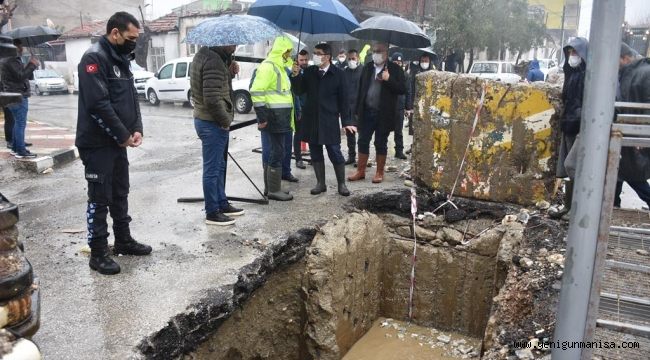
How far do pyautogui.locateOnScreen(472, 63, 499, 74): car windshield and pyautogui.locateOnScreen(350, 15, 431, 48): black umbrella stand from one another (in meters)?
15.7

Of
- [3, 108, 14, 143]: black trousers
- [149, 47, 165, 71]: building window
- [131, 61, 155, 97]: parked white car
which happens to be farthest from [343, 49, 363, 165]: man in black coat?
[149, 47, 165, 71]: building window

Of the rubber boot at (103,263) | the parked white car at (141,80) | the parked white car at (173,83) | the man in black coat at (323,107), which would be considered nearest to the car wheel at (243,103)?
the parked white car at (173,83)

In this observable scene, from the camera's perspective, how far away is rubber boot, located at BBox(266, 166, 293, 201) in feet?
19.6

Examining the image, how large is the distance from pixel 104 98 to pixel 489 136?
161 inches

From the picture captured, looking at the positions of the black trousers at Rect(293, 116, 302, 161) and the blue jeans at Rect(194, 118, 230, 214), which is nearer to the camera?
the blue jeans at Rect(194, 118, 230, 214)

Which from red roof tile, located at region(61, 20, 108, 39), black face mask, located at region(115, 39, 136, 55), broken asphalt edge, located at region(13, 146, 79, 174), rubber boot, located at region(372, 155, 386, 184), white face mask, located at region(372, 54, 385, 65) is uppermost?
red roof tile, located at region(61, 20, 108, 39)

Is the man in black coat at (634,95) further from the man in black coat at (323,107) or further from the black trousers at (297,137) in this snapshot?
the black trousers at (297,137)

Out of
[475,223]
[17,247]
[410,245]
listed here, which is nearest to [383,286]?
[410,245]

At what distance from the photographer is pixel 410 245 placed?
19.8 feet

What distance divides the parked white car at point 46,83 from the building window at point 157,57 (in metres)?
4.46

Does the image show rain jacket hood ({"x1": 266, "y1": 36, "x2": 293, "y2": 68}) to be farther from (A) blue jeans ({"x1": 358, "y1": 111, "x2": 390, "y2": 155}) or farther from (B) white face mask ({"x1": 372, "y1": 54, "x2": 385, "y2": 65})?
(A) blue jeans ({"x1": 358, "y1": 111, "x2": 390, "y2": 155})

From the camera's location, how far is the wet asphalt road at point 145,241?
10.7 ft

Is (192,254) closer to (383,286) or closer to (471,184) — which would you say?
(383,286)

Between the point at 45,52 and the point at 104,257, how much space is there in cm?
3150
